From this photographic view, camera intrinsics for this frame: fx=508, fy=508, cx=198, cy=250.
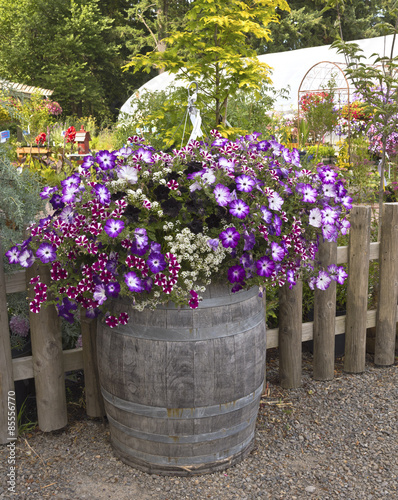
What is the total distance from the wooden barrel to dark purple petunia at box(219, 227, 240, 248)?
24 cm

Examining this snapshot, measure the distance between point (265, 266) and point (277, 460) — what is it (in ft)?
3.03

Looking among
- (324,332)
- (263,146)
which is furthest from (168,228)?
(324,332)

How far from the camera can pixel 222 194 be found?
71.1 inches

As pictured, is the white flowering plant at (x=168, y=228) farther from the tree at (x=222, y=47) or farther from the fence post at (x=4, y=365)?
the tree at (x=222, y=47)

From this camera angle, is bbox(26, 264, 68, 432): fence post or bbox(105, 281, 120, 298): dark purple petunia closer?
bbox(105, 281, 120, 298): dark purple petunia

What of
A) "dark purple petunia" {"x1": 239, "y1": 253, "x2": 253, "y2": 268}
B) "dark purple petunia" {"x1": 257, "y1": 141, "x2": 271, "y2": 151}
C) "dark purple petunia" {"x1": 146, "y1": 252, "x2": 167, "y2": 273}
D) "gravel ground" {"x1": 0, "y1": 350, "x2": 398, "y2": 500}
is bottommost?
"gravel ground" {"x1": 0, "y1": 350, "x2": 398, "y2": 500}

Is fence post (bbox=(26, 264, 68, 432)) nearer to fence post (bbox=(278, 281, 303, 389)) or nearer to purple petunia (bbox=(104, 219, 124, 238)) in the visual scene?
purple petunia (bbox=(104, 219, 124, 238))

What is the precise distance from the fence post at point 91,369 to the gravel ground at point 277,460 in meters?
0.08

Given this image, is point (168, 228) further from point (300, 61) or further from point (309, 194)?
point (300, 61)

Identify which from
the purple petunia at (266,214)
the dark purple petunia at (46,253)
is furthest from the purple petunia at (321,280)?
the dark purple petunia at (46,253)

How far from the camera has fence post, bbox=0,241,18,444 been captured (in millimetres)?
2270

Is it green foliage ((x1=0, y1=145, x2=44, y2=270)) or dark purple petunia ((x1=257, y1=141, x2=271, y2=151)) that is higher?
dark purple petunia ((x1=257, y1=141, x2=271, y2=151))

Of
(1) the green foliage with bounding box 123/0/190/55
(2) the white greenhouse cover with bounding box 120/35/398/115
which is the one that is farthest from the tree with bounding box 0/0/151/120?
(2) the white greenhouse cover with bounding box 120/35/398/115

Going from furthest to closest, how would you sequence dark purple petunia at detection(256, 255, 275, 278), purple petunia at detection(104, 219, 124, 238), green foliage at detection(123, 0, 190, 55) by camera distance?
1. green foliage at detection(123, 0, 190, 55)
2. dark purple petunia at detection(256, 255, 275, 278)
3. purple petunia at detection(104, 219, 124, 238)
